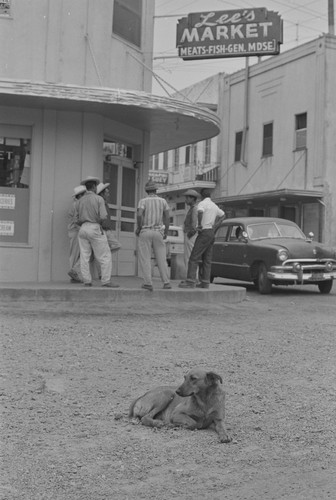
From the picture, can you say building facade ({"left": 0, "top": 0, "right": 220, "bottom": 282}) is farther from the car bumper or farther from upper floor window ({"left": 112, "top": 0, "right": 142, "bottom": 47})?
the car bumper

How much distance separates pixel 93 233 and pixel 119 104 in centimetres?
245

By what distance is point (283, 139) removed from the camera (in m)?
28.4

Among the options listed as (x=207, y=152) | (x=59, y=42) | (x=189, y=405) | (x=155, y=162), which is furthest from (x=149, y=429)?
(x=155, y=162)

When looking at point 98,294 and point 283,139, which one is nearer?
point 98,294

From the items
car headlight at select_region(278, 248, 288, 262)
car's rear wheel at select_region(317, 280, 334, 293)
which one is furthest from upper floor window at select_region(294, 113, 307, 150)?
car headlight at select_region(278, 248, 288, 262)

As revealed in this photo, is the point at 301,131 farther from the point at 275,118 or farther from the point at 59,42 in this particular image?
the point at 59,42

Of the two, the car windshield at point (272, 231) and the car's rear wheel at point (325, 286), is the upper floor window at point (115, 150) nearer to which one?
the car windshield at point (272, 231)

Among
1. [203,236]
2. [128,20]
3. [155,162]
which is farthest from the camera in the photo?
[155,162]

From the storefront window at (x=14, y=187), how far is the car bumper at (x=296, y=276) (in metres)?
5.10

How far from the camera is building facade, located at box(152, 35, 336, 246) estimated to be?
85.5 ft

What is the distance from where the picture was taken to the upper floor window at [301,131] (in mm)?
27266

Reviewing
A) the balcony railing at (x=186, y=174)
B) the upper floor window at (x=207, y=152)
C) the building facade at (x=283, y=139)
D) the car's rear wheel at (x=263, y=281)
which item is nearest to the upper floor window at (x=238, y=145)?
the building facade at (x=283, y=139)

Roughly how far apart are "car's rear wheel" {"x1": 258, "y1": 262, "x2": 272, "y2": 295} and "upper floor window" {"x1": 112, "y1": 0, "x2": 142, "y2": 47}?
5341 mm

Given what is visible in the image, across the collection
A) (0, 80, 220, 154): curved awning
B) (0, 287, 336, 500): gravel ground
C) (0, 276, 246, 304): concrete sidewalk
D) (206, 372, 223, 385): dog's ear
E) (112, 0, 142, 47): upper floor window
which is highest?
(112, 0, 142, 47): upper floor window
